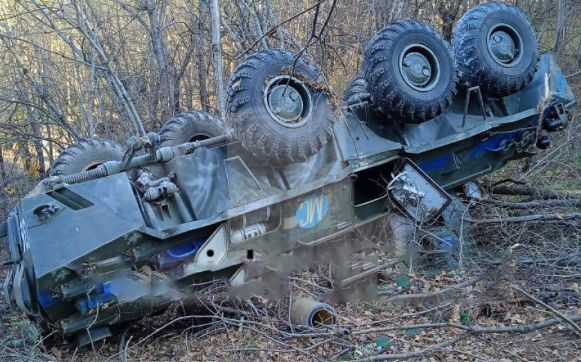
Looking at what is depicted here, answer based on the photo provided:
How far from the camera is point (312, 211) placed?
536cm

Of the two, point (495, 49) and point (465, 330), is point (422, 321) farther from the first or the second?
point (495, 49)

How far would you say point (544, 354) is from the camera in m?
3.88

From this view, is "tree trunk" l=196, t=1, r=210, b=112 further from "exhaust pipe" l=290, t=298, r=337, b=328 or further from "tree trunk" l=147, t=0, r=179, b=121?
"exhaust pipe" l=290, t=298, r=337, b=328

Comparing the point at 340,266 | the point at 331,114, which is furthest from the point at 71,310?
the point at 331,114

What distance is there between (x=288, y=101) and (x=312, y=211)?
98 centimetres

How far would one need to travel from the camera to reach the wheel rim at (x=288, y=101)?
513 cm

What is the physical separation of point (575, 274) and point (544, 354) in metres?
1.13

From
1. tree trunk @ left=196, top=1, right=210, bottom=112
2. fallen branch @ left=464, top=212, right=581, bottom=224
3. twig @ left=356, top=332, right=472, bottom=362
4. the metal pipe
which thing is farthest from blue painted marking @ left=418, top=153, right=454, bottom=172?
tree trunk @ left=196, top=1, right=210, bottom=112

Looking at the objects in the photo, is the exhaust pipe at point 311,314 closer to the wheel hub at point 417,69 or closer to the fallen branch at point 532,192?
the wheel hub at point 417,69

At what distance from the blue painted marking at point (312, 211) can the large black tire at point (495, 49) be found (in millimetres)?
1994

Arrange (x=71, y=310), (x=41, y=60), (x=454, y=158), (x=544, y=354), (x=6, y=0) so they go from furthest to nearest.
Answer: (x=6, y=0)
(x=41, y=60)
(x=454, y=158)
(x=71, y=310)
(x=544, y=354)

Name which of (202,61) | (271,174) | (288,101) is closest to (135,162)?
(271,174)

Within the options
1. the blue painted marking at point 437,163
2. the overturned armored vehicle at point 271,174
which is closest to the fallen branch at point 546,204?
the overturned armored vehicle at point 271,174

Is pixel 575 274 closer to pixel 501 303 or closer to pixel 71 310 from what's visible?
pixel 501 303
